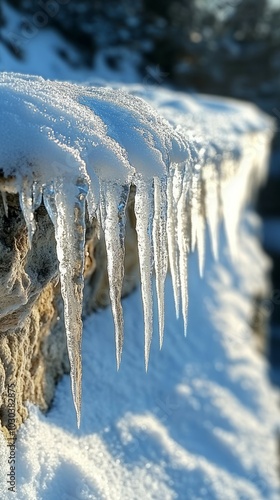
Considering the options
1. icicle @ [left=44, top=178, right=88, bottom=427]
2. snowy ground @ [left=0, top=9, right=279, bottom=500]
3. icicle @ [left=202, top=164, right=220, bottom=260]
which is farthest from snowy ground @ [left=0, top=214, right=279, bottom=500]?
icicle @ [left=202, top=164, right=220, bottom=260]

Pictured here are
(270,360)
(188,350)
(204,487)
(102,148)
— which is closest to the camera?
(102,148)

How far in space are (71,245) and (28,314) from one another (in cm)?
47

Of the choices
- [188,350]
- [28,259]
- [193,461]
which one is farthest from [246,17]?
[28,259]

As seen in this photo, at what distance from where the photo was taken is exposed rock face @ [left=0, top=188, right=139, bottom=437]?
167cm

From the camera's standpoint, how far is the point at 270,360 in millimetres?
6559

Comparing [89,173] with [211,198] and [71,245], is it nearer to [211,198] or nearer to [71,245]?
[71,245]

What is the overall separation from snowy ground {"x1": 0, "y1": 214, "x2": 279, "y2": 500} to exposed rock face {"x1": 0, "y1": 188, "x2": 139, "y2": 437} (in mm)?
97

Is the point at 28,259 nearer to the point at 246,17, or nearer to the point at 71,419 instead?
the point at 71,419

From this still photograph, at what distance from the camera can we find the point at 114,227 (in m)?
1.69

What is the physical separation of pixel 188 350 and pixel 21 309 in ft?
7.99

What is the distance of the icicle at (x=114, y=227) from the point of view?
5.38 feet

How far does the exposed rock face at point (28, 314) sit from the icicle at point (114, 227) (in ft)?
0.67

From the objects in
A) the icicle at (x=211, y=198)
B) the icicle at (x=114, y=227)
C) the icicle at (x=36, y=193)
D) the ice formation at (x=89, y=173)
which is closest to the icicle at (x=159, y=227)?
the ice formation at (x=89, y=173)

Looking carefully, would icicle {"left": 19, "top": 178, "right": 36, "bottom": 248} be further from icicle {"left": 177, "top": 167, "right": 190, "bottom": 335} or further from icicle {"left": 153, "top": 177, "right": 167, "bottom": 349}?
icicle {"left": 177, "top": 167, "right": 190, "bottom": 335}
